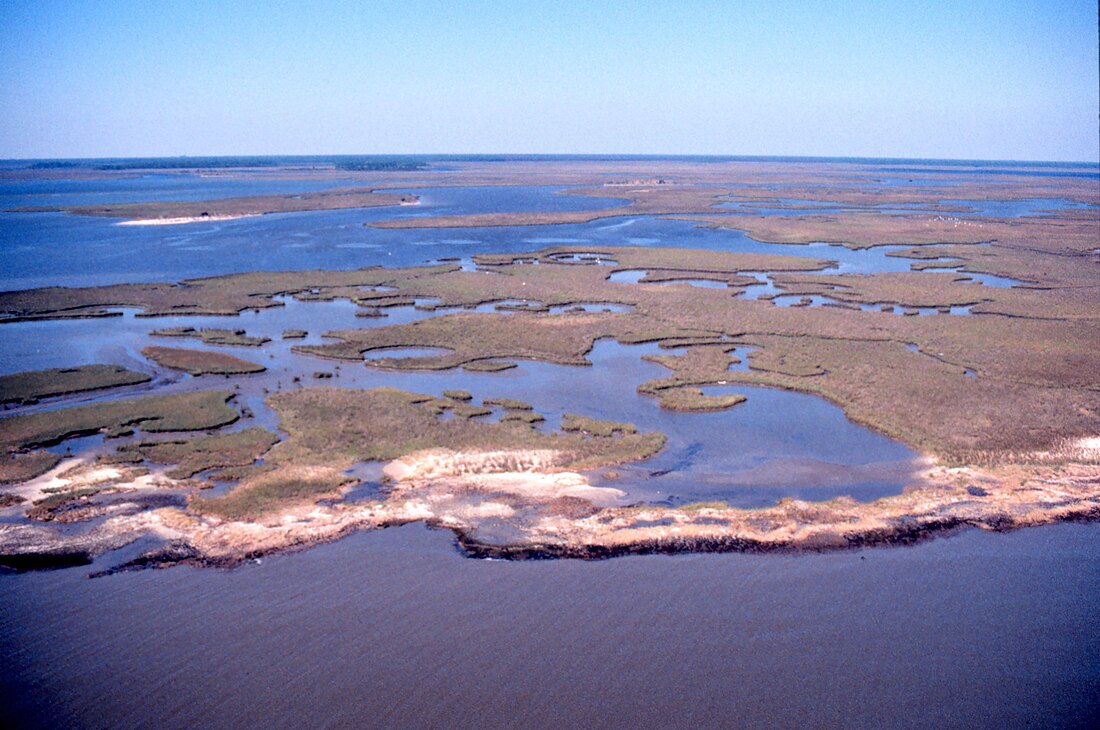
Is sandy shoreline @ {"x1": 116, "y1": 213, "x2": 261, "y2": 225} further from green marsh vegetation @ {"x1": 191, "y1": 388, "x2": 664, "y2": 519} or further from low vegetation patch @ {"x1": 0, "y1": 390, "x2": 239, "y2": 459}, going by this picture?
green marsh vegetation @ {"x1": 191, "y1": 388, "x2": 664, "y2": 519}

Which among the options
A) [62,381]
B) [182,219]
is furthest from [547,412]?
[182,219]

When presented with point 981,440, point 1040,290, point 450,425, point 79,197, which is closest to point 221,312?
point 450,425

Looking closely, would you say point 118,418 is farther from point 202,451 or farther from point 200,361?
point 200,361

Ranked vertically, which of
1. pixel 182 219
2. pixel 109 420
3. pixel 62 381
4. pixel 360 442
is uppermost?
pixel 182 219

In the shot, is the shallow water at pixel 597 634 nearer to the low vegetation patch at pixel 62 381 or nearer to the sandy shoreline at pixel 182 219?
the low vegetation patch at pixel 62 381

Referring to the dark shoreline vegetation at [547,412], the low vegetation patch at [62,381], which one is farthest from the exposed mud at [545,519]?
the low vegetation patch at [62,381]

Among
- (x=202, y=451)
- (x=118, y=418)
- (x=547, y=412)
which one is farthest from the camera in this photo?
(x=547, y=412)

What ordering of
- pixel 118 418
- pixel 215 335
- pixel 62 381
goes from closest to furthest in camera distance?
pixel 118 418 < pixel 62 381 < pixel 215 335
